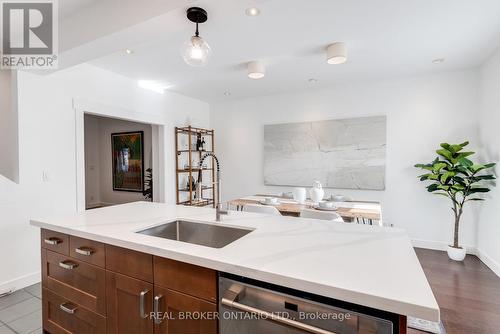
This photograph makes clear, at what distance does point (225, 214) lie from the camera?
1.68 m

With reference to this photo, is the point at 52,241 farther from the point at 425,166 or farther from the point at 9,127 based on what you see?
the point at 425,166

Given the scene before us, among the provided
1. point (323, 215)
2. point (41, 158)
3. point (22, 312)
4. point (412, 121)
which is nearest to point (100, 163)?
point (41, 158)

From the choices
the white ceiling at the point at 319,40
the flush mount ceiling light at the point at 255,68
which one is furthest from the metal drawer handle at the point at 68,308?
the flush mount ceiling light at the point at 255,68

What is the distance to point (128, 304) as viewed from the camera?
1.25 meters

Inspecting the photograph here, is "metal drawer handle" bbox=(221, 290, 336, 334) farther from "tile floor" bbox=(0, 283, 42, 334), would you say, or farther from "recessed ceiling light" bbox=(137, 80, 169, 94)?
"recessed ceiling light" bbox=(137, 80, 169, 94)

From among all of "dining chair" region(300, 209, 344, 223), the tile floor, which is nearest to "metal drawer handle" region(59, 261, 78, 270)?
the tile floor

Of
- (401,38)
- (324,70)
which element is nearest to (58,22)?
(324,70)

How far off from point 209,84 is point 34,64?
6.93 feet

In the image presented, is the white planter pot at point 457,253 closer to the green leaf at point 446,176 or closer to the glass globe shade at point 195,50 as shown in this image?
the green leaf at point 446,176

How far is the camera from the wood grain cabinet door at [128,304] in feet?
3.88

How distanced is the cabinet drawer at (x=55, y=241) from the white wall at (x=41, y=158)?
Answer: 1295mm

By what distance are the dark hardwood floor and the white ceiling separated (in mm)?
2478

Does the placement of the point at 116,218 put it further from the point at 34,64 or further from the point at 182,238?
the point at 34,64

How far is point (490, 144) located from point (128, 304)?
3942 millimetres
